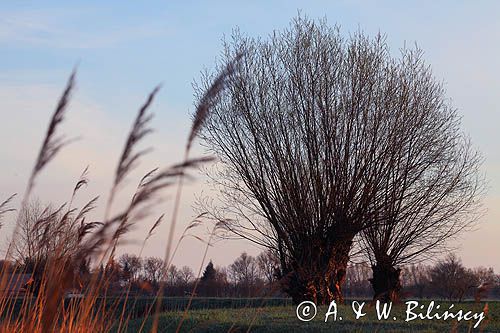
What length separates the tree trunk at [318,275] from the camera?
56.8ft

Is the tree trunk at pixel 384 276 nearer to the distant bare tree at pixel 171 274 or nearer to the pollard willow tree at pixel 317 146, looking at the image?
the pollard willow tree at pixel 317 146

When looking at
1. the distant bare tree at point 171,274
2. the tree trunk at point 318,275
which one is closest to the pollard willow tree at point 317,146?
the tree trunk at point 318,275

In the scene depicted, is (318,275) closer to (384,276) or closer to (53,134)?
(384,276)

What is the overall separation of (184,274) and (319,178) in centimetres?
1044

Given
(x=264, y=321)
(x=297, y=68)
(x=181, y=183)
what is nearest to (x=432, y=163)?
(x=297, y=68)

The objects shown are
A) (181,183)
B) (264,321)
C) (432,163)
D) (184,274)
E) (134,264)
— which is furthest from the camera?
(432,163)

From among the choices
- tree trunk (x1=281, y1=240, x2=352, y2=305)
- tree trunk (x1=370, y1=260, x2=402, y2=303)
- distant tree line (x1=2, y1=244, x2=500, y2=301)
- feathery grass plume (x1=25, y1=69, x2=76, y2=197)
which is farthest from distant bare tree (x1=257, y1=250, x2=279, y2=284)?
tree trunk (x1=370, y1=260, x2=402, y2=303)

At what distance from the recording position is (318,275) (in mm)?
17422

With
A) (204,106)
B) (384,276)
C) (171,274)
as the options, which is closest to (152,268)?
(171,274)

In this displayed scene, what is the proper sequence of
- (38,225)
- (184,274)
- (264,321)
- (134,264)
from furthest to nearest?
(264,321)
(184,274)
(134,264)
(38,225)

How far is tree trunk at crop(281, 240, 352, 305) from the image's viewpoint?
1731 centimetres

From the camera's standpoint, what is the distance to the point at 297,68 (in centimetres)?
1794

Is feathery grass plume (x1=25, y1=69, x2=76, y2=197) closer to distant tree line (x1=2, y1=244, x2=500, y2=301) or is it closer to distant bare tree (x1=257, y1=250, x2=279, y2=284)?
distant tree line (x1=2, y1=244, x2=500, y2=301)

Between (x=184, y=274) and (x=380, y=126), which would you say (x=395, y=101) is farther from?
(x=184, y=274)
